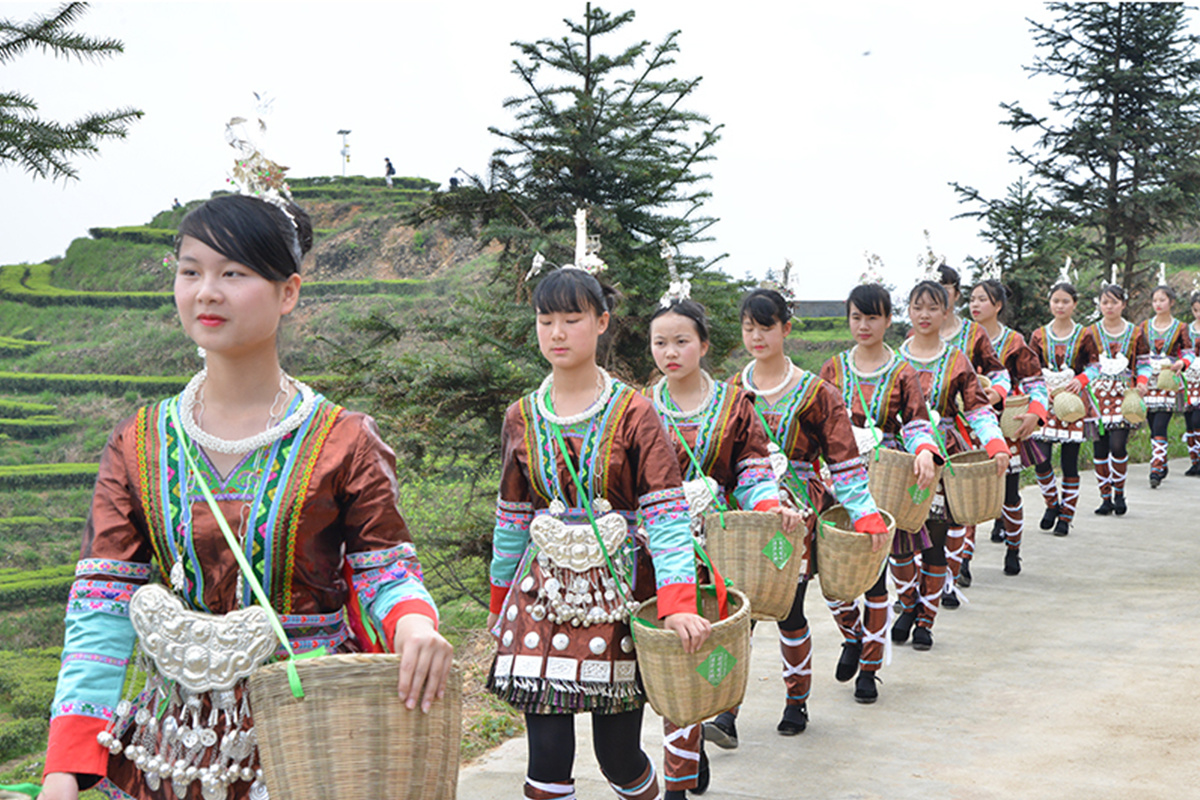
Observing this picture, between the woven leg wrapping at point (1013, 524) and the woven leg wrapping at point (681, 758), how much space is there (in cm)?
515

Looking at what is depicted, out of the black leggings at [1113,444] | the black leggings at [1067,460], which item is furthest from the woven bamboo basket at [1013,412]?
the black leggings at [1113,444]

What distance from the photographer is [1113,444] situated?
10.4m

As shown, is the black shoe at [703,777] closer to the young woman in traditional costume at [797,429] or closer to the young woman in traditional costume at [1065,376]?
the young woman in traditional costume at [797,429]

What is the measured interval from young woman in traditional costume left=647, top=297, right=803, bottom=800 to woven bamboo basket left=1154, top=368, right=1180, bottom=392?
28.1 feet

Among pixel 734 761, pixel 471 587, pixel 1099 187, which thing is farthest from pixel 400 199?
pixel 734 761

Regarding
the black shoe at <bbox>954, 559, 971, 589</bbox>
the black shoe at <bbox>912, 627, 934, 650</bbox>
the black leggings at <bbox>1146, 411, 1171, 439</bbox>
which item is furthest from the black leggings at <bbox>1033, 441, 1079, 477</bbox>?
the black shoe at <bbox>912, 627, 934, 650</bbox>

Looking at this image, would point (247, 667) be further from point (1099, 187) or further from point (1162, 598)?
point (1099, 187)

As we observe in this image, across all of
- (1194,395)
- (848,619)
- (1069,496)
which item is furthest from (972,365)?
(1194,395)

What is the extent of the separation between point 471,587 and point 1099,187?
12.2 meters

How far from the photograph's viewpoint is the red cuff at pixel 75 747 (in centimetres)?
184

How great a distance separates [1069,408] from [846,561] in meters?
5.15

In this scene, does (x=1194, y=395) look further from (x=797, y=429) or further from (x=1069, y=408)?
(x=797, y=429)

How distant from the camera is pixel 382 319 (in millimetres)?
6965

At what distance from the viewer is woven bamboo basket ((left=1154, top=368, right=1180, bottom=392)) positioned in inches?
439
